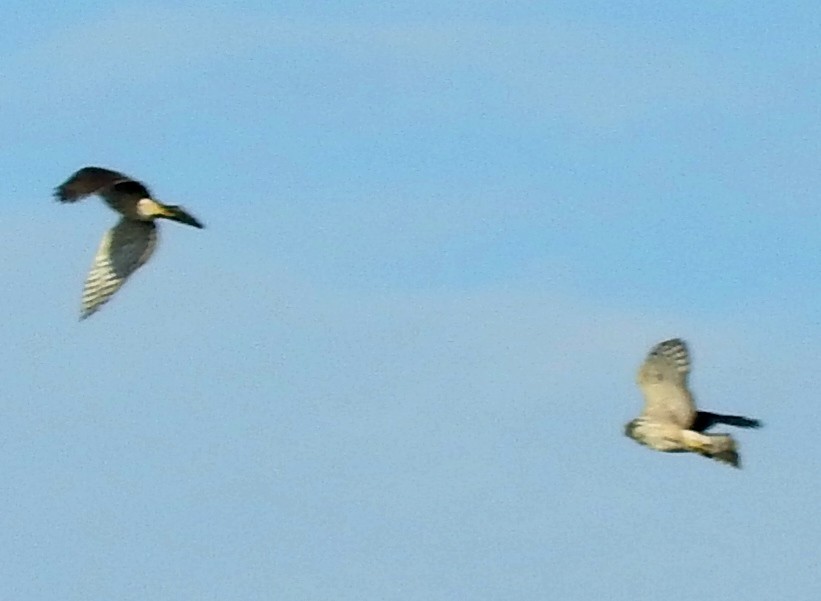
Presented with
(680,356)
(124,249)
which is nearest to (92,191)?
(124,249)

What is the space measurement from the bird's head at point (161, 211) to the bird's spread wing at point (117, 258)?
0.71ft

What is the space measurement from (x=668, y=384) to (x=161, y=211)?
7443mm

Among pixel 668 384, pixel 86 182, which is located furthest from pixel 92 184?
pixel 668 384

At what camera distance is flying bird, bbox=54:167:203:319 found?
77125 mm

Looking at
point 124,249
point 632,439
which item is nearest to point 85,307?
point 124,249

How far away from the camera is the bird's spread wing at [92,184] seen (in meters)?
77.2

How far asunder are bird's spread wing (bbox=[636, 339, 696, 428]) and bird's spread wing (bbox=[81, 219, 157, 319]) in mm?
7085

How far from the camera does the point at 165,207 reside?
77125 millimetres

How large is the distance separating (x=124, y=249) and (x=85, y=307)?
44.6 inches

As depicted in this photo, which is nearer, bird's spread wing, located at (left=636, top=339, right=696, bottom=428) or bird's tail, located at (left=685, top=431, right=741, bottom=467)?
bird's tail, located at (left=685, top=431, right=741, bottom=467)

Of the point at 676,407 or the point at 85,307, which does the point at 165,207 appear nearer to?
the point at 85,307

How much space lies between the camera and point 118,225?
77.8 metres

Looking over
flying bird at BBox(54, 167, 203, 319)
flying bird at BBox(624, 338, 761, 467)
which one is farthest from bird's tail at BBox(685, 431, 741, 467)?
flying bird at BBox(54, 167, 203, 319)

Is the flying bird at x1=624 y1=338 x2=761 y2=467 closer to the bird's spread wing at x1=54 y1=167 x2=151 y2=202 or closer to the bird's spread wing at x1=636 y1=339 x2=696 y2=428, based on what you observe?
the bird's spread wing at x1=636 y1=339 x2=696 y2=428
